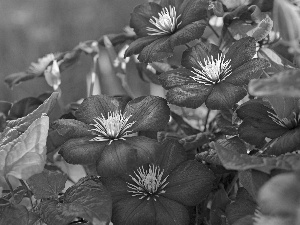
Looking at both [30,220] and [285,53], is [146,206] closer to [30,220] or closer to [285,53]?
[30,220]

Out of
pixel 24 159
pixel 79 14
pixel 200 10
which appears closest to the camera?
pixel 24 159

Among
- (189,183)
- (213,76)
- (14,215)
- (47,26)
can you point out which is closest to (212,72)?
(213,76)

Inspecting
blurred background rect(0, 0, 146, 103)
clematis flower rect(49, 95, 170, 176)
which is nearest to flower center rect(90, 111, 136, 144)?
clematis flower rect(49, 95, 170, 176)

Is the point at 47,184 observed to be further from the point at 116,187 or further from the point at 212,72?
the point at 212,72

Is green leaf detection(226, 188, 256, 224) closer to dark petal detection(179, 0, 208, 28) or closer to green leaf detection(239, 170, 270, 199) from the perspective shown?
green leaf detection(239, 170, 270, 199)

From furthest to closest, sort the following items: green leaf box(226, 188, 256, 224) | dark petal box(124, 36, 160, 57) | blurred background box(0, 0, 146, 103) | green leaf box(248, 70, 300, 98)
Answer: blurred background box(0, 0, 146, 103)
dark petal box(124, 36, 160, 57)
green leaf box(226, 188, 256, 224)
green leaf box(248, 70, 300, 98)

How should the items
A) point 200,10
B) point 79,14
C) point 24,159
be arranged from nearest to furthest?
1. point 24,159
2. point 200,10
3. point 79,14

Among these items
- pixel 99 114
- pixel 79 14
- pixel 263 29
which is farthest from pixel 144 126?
pixel 79 14

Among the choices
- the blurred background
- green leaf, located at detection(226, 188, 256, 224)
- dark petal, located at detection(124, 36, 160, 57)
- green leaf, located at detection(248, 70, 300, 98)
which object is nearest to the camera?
green leaf, located at detection(248, 70, 300, 98)
